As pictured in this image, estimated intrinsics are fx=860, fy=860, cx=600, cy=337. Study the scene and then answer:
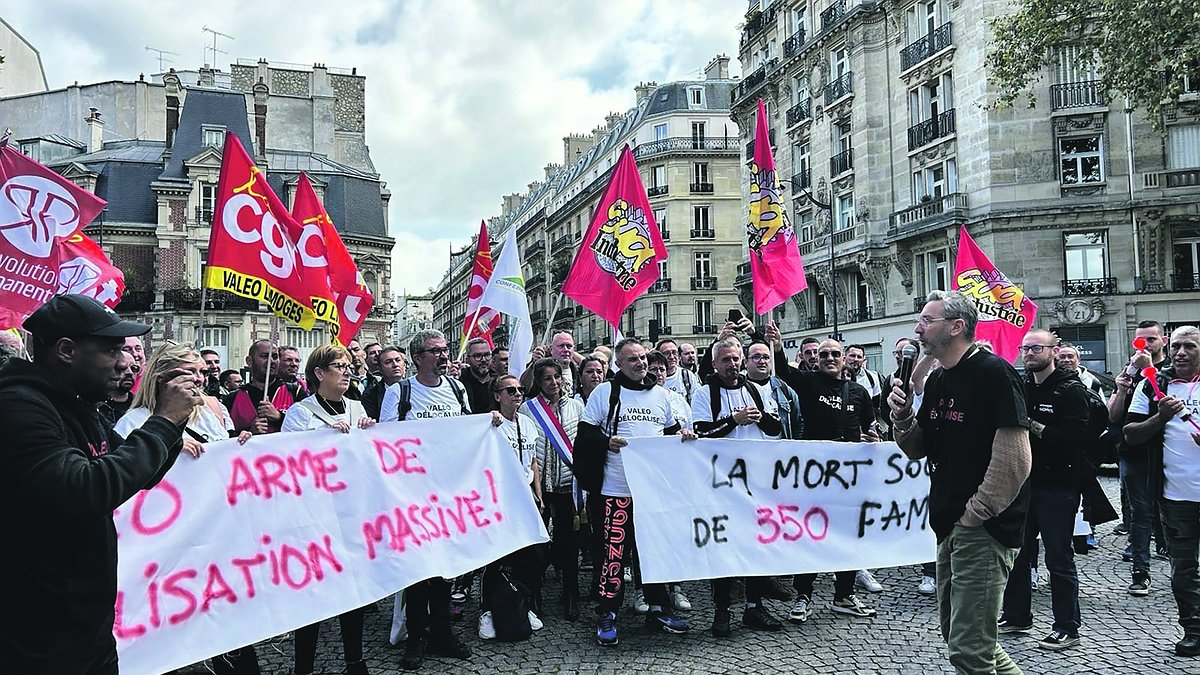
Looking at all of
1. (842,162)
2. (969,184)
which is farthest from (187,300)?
(969,184)

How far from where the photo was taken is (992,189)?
28844mm

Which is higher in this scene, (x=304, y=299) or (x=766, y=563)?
(x=304, y=299)

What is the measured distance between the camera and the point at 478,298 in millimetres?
12180

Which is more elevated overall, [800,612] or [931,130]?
[931,130]

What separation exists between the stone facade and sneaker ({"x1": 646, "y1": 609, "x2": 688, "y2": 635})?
24443 mm

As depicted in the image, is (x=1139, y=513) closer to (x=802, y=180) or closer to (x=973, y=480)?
(x=973, y=480)

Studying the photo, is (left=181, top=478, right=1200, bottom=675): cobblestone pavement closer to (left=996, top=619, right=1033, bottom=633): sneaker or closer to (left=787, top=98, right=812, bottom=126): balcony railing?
(left=996, top=619, right=1033, bottom=633): sneaker

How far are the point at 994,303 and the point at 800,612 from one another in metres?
6.54

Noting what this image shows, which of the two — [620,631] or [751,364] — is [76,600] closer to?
[620,631]

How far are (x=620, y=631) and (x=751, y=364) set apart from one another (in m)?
2.20

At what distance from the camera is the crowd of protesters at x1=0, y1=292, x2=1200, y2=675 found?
8.53ft

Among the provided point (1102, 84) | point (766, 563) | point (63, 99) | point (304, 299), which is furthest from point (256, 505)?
point (63, 99)

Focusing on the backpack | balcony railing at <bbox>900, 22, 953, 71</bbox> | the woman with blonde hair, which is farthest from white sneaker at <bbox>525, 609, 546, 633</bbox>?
balcony railing at <bbox>900, 22, 953, 71</bbox>

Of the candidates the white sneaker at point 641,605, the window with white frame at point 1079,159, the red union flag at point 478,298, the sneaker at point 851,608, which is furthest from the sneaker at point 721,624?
the window with white frame at point 1079,159
